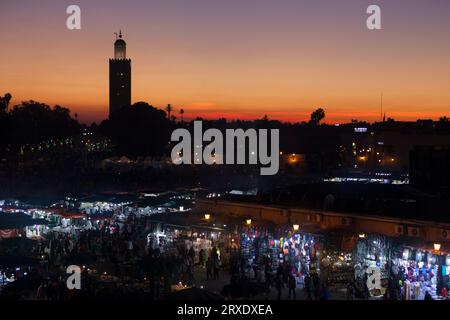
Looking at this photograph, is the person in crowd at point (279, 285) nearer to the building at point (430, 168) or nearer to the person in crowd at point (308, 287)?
the person in crowd at point (308, 287)

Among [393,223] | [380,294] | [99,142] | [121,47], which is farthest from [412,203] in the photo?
[121,47]

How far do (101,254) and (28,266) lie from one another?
3055 mm

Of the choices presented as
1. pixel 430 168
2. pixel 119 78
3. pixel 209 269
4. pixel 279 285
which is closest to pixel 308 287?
pixel 279 285

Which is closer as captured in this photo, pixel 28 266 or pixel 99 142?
pixel 28 266

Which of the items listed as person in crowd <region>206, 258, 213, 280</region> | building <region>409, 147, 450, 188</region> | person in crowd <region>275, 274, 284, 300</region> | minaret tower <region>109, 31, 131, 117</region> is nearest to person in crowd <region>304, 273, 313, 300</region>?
person in crowd <region>275, 274, 284, 300</region>

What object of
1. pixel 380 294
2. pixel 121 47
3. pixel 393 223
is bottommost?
pixel 380 294

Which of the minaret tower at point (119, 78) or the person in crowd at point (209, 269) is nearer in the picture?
the person in crowd at point (209, 269)

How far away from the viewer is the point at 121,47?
92.9 m

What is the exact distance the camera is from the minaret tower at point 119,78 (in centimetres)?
9162

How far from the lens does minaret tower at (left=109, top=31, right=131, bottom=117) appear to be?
91.6 m

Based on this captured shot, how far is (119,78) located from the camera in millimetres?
91812

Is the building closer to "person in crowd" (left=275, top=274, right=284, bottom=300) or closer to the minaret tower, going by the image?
"person in crowd" (left=275, top=274, right=284, bottom=300)

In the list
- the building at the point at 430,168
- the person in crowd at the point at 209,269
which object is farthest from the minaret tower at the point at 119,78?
the person in crowd at the point at 209,269

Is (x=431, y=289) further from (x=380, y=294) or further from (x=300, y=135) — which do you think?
(x=300, y=135)
